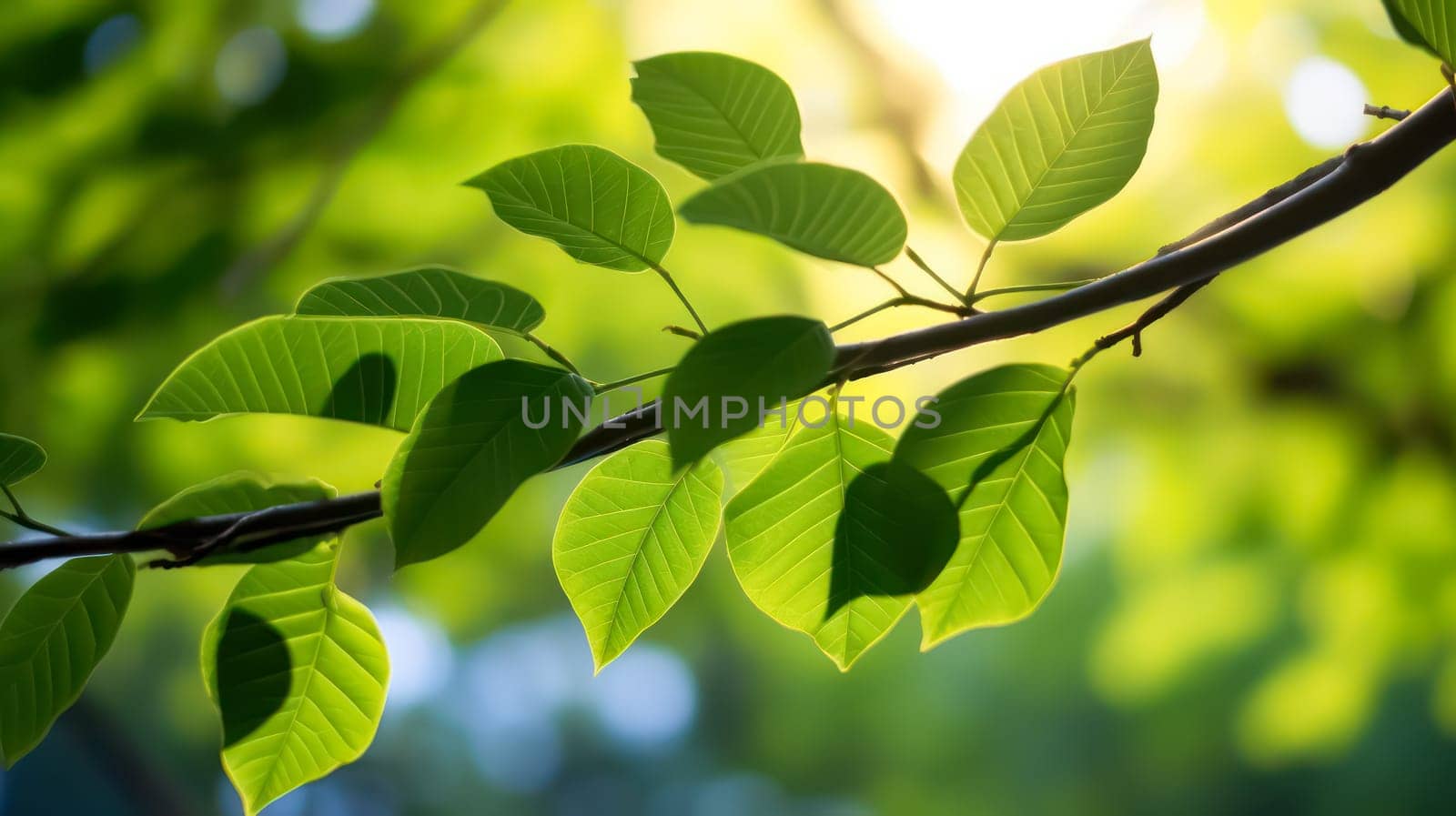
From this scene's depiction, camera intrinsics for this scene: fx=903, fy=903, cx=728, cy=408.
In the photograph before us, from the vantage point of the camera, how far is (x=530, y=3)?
124 cm

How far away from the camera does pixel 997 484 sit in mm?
199

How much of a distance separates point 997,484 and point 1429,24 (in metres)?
0.11

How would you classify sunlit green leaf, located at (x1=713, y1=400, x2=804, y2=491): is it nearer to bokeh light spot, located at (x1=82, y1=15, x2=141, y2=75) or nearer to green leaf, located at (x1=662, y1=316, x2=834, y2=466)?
green leaf, located at (x1=662, y1=316, x2=834, y2=466)

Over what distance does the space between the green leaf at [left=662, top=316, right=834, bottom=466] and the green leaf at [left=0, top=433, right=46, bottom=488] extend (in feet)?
0.48

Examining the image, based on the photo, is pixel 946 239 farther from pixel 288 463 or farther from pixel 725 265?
pixel 288 463

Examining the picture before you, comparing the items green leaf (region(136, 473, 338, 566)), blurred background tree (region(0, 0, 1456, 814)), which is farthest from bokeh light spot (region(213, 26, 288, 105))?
green leaf (region(136, 473, 338, 566))

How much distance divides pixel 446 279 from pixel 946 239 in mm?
1119

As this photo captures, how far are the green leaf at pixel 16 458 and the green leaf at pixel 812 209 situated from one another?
0.16 meters

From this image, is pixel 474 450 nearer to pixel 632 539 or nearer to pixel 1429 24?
pixel 632 539

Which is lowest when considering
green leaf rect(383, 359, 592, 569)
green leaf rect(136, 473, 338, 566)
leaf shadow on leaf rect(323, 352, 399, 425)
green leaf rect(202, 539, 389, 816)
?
green leaf rect(202, 539, 389, 816)

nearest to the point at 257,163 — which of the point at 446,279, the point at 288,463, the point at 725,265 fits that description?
the point at 288,463

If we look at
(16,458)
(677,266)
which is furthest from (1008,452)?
(677,266)

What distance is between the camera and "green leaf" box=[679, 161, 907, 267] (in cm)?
13

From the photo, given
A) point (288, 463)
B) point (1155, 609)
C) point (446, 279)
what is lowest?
point (1155, 609)
